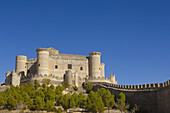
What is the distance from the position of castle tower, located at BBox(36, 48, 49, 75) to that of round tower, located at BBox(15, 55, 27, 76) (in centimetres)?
494

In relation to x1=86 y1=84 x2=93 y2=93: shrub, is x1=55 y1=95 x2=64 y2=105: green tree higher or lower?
lower

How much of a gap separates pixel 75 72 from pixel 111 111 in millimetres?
18099

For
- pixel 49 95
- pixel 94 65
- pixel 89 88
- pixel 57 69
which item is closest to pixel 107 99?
pixel 49 95

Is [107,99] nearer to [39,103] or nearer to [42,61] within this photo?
[39,103]

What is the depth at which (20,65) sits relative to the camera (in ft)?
209

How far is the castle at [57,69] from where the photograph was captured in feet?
195

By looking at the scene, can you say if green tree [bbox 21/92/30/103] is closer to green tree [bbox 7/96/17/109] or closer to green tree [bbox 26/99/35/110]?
green tree [bbox 26/99/35/110]

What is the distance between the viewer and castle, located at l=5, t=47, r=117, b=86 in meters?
59.5

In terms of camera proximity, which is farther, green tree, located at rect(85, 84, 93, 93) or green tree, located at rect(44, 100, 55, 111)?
green tree, located at rect(85, 84, 93, 93)

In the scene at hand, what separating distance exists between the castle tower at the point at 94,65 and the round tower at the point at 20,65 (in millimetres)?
15318

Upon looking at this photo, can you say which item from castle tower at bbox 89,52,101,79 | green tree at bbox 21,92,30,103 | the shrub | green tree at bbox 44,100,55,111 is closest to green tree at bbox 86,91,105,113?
green tree at bbox 44,100,55,111

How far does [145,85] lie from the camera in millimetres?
49438

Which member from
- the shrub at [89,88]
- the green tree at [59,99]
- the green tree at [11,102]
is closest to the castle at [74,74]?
the shrub at [89,88]

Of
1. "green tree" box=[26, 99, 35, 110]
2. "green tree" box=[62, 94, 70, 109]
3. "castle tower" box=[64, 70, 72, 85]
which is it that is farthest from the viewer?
"castle tower" box=[64, 70, 72, 85]
